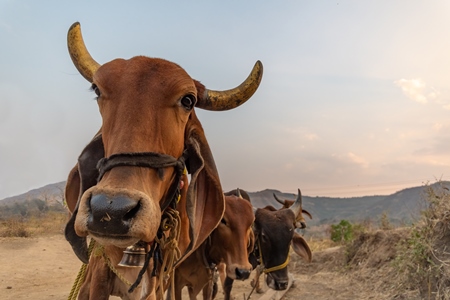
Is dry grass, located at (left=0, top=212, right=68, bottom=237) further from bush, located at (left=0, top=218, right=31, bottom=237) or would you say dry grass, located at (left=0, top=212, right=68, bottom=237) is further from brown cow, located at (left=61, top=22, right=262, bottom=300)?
brown cow, located at (left=61, top=22, right=262, bottom=300)

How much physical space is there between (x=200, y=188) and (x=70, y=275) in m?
9.98

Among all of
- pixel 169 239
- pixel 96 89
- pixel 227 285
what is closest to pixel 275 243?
pixel 227 285

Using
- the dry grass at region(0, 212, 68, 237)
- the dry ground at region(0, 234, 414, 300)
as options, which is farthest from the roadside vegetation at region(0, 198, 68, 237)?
the dry ground at region(0, 234, 414, 300)

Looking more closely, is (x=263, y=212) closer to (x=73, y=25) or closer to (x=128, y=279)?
(x=128, y=279)

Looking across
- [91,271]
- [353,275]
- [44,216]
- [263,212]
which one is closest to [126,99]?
[91,271]

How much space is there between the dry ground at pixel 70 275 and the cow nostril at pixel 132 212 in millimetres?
5945

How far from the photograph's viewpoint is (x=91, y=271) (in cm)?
327

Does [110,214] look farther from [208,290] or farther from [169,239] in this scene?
[208,290]

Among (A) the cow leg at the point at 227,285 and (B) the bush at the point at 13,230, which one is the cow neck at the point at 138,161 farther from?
(B) the bush at the point at 13,230

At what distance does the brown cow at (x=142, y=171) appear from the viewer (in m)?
1.79

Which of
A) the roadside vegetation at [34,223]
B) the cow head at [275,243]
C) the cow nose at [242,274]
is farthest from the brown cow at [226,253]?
the roadside vegetation at [34,223]

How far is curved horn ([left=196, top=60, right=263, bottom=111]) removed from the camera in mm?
2820

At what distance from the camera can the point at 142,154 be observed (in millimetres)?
2002

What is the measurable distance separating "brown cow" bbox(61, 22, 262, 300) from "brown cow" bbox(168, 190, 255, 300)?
→ 191cm
